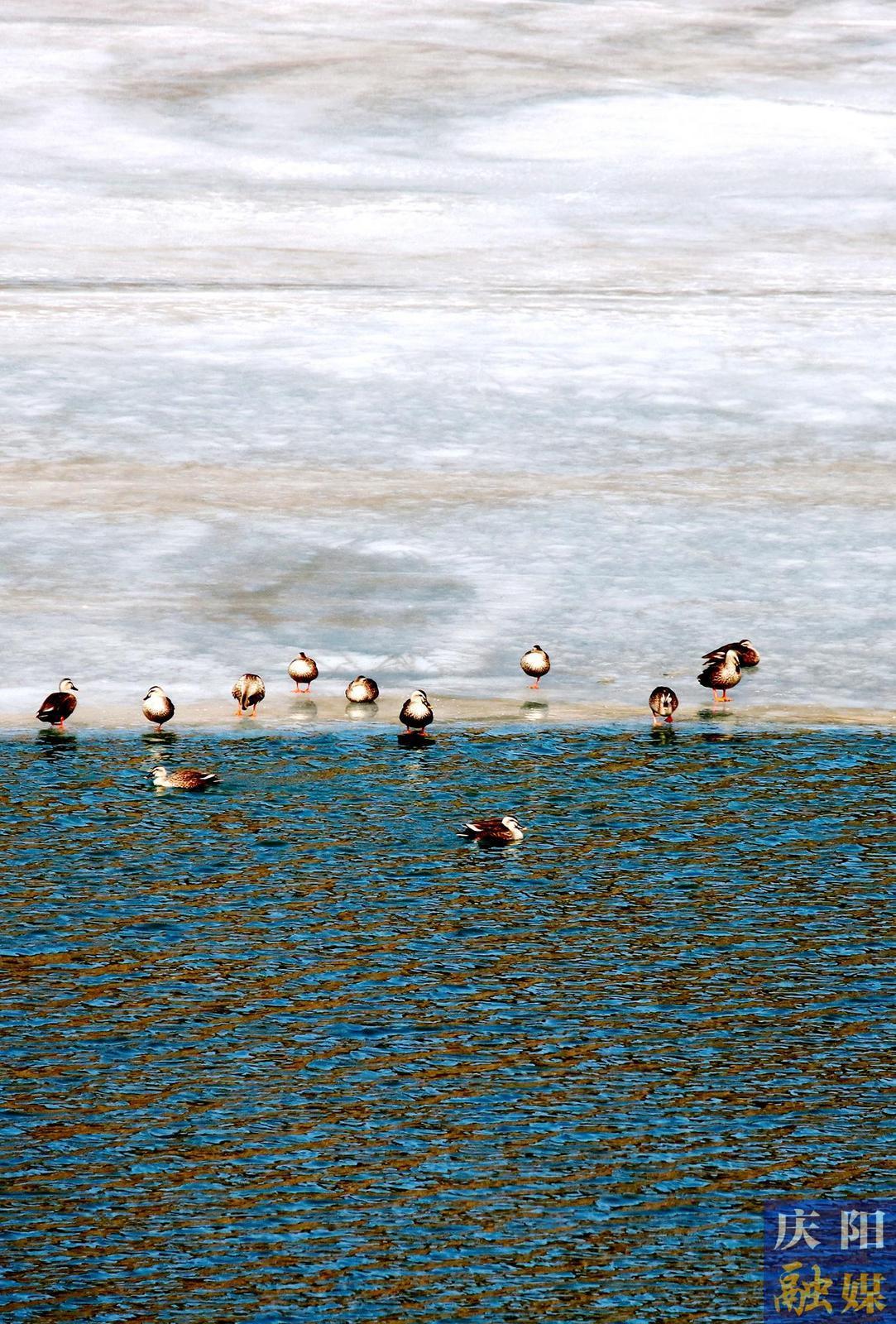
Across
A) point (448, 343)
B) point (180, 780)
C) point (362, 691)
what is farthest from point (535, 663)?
point (448, 343)

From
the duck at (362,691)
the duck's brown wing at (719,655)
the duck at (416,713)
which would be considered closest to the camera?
the duck at (416,713)

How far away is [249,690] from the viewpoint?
13.7 metres

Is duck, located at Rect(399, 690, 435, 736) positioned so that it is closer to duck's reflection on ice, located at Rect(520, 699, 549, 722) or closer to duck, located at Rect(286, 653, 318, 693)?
duck's reflection on ice, located at Rect(520, 699, 549, 722)

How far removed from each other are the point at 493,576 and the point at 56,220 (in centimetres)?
1095

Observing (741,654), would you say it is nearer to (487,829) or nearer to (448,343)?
(487,829)

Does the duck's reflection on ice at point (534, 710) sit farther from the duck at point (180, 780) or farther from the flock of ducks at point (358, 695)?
the duck at point (180, 780)

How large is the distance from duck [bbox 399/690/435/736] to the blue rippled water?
0.73ft

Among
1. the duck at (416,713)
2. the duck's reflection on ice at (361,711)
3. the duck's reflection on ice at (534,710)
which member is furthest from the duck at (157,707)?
the duck's reflection on ice at (534,710)

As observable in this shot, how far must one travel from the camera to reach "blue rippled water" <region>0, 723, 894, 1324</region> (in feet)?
25.3

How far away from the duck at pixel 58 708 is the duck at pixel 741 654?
4.23 metres

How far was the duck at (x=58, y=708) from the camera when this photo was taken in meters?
13.4

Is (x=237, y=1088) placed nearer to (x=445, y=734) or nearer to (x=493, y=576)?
(x=445, y=734)

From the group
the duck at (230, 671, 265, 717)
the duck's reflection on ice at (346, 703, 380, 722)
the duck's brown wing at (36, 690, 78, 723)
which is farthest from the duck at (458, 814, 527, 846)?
the duck's brown wing at (36, 690, 78, 723)

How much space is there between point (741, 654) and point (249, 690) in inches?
132
